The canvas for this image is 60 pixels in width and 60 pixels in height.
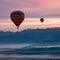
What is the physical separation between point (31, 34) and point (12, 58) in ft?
283

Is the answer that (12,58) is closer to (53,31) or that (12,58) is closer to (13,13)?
(13,13)

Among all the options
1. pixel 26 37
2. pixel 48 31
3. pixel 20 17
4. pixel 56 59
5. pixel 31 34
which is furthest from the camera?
pixel 48 31

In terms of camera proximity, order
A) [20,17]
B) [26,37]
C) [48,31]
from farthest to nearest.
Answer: [48,31] < [26,37] < [20,17]

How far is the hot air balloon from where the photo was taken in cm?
4438

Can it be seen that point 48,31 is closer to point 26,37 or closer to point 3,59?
point 26,37

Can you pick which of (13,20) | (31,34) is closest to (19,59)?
(13,20)

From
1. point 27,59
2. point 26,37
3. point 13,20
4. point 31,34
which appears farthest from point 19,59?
point 31,34

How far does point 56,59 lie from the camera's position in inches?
1864

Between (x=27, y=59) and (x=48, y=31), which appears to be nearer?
(x=27, y=59)

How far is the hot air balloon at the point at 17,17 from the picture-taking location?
44375 millimetres

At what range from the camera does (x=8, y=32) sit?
152 m

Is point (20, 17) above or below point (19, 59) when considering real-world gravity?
above

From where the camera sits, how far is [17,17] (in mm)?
44406

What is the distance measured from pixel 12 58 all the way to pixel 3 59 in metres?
2.17
